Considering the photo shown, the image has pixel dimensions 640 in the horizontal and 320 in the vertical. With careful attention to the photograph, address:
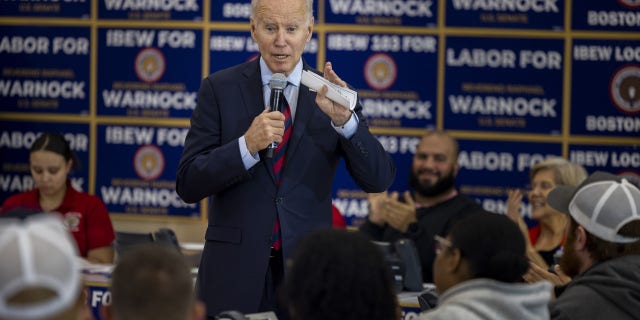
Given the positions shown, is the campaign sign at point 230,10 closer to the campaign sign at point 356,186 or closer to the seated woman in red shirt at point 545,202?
the campaign sign at point 356,186

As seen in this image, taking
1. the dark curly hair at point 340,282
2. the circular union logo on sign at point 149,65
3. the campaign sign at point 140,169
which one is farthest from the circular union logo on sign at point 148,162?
the dark curly hair at point 340,282

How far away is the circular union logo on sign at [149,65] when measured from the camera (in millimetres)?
6641

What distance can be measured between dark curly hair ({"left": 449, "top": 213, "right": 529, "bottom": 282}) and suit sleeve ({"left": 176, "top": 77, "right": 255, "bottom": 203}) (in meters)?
0.80

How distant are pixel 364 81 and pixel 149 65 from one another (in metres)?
1.47

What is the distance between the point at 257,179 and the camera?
117 inches

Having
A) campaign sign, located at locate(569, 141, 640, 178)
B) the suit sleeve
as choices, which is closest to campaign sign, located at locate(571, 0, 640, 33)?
campaign sign, located at locate(569, 141, 640, 178)

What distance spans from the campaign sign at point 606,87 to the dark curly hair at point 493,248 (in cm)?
409

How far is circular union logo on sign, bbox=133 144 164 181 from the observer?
21.9 ft

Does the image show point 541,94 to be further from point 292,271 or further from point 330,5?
point 292,271

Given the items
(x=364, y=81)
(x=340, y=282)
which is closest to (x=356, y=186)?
(x=364, y=81)

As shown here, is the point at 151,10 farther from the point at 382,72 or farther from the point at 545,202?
the point at 545,202

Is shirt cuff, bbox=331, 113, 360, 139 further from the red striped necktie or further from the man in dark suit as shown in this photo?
the red striped necktie

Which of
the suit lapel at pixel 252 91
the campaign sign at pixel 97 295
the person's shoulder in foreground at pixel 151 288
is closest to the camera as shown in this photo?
the person's shoulder in foreground at pixel 151 288

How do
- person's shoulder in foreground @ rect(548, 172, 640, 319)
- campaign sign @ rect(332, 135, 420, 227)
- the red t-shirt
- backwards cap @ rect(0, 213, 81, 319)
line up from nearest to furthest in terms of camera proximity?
backwards cap @ rect(0, 213, 81, 319)
person's shoulder in foreground @ rect(548, 172, 640, 319)
the red t-shirt
campaign sign @ rect(332, 135, 420, 227)
